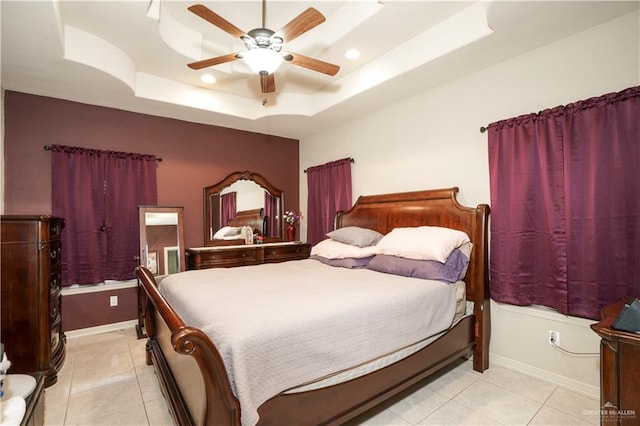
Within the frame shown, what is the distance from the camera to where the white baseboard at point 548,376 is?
85.3 inches

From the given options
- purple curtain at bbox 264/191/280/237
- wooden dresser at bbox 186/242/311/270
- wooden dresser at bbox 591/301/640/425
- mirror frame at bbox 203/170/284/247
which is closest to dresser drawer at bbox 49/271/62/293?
wooden dresser at bbox 186/242/311/270

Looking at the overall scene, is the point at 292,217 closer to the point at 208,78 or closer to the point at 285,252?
the point at 285,252

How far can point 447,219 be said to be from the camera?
287 centimetres

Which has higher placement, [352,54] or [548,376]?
[352,54]

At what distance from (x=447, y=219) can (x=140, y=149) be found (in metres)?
3.59

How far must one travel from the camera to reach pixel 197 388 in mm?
1361

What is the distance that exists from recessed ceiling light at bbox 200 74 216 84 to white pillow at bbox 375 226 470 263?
2.57 m

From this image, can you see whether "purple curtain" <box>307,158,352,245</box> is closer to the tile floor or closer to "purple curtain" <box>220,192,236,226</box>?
"purple curtain" <box>220,192,236,226</box>

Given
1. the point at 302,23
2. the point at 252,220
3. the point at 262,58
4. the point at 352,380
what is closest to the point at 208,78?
the point at 262,58

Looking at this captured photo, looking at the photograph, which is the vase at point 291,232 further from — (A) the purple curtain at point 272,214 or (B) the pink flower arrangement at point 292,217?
(A) the purple curtain at point 272,214

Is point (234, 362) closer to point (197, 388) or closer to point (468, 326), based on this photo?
point (197, 388)

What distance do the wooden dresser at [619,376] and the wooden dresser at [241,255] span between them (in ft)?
11.2

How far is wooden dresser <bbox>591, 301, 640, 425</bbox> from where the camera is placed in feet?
4.21

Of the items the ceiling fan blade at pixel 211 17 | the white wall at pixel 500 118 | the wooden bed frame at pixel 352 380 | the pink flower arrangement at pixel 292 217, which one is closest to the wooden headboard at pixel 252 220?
the pink flower arrangement at pixel 292 217
